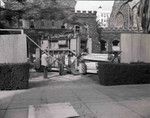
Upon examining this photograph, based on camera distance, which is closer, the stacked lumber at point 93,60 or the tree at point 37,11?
the stacked lumber at point 93,60

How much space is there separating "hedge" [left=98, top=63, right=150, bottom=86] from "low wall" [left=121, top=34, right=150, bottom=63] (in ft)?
2.83

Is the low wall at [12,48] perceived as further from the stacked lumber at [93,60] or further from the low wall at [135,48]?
the stacked lumber at [93,60]

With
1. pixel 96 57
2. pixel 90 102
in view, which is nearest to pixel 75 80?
pixel 96 57

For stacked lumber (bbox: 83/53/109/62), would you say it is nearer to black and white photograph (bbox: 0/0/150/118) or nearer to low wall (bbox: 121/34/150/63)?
black and white photograph (bbox: 0/0/150/118)

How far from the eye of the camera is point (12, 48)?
9719 millimetres

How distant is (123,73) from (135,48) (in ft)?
5.88

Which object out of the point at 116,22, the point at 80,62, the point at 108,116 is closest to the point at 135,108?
the point at 108,116

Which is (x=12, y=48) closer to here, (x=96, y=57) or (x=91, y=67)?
(x=91, y=67)

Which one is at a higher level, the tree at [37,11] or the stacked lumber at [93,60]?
the tree at [37,11]

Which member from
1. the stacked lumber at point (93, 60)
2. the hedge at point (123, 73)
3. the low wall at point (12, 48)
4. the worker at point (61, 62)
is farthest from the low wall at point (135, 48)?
A: the worker at point (61, 62)

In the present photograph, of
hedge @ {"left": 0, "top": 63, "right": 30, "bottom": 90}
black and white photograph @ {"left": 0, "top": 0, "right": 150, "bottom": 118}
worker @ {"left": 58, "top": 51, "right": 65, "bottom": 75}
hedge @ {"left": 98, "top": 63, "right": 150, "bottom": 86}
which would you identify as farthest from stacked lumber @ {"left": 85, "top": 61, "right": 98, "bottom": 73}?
hedge @ {"left": 0, "top": 63, "right": 30, "bottom": 90}

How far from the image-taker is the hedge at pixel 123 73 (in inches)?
395

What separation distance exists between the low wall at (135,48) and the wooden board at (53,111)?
5.68 metres

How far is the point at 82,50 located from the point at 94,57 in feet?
7.34
